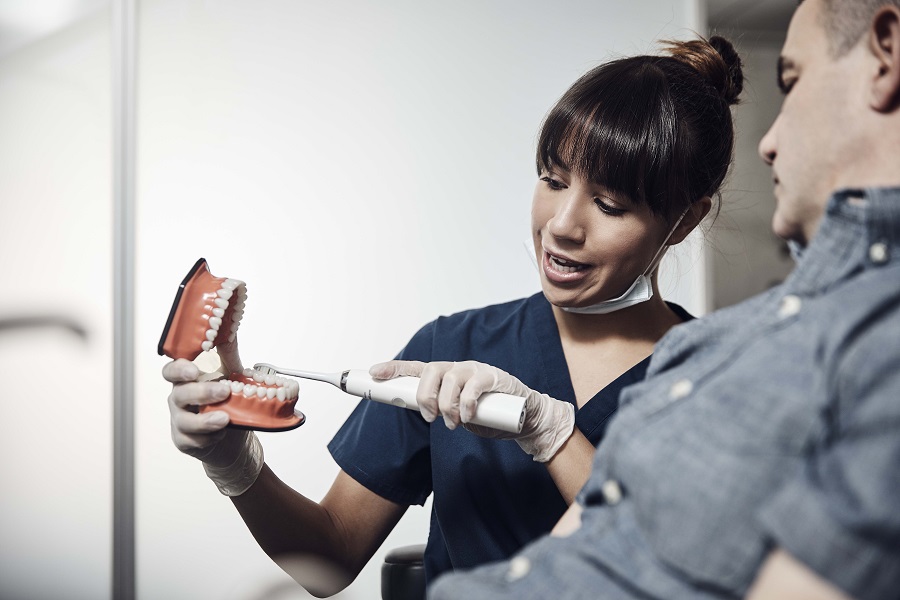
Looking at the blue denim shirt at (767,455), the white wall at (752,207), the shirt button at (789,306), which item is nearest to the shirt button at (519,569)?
the blue denim shirt at (767,455)

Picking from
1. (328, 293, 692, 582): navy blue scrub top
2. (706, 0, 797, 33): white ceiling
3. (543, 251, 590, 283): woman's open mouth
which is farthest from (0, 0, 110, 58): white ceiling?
(706, 0, 797, 33): white ceiling

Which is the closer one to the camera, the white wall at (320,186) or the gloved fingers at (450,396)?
the gloved fingers at (450,396)

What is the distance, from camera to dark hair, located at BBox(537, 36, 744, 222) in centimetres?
104

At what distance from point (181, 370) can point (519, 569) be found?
0.47 metres

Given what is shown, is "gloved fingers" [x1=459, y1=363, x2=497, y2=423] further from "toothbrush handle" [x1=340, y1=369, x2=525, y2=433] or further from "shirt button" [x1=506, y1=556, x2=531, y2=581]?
"shirt button" [x1=506, y1=556, x2=531, y2=581]

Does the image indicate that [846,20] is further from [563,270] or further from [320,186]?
[320,186]

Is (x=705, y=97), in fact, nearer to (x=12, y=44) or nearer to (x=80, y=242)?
(x=80, y=242)

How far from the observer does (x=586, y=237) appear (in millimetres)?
1081

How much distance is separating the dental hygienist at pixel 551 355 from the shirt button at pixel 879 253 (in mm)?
474

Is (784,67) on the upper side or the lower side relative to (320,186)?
upper

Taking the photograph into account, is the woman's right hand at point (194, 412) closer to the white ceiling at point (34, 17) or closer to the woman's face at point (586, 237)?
the woman's face at point (586, 237)

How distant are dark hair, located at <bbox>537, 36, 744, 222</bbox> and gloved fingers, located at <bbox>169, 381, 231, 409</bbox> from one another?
0.55 m

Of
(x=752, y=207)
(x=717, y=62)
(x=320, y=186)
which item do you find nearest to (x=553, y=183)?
(x=717, y=62)

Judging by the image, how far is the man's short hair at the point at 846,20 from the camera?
24.6 inches
